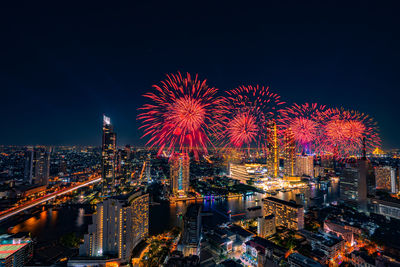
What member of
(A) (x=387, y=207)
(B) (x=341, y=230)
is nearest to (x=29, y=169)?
(B) (x=341, y=230)

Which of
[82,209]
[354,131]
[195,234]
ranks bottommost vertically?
[82,209]

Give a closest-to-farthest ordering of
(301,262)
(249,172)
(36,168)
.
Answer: (301,262) < (36,168) < (249,172)

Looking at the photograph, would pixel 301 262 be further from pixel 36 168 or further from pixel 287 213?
pixel 36 168

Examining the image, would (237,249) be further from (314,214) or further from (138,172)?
(138,172)

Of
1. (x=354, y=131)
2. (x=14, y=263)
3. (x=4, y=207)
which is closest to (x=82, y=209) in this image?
(x=4, y=207)

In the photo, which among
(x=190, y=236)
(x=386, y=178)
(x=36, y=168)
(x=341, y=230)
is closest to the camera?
(x=190, y=236)

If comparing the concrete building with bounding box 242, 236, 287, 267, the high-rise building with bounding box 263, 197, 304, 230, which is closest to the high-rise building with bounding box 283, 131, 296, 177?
the high-rise building with bounding box 263, 197, 304, 230

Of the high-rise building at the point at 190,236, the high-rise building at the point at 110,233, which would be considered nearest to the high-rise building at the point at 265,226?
the high-rise building at the point at 190,236

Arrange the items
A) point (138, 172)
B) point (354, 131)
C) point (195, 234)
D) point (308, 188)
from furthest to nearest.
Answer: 1. point (138, 172)
2. point (308, 188)
3. point (354, 131)
4. point (195, 234)

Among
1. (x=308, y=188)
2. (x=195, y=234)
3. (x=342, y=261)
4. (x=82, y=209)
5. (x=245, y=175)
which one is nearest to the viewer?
(x=342, y=261)
